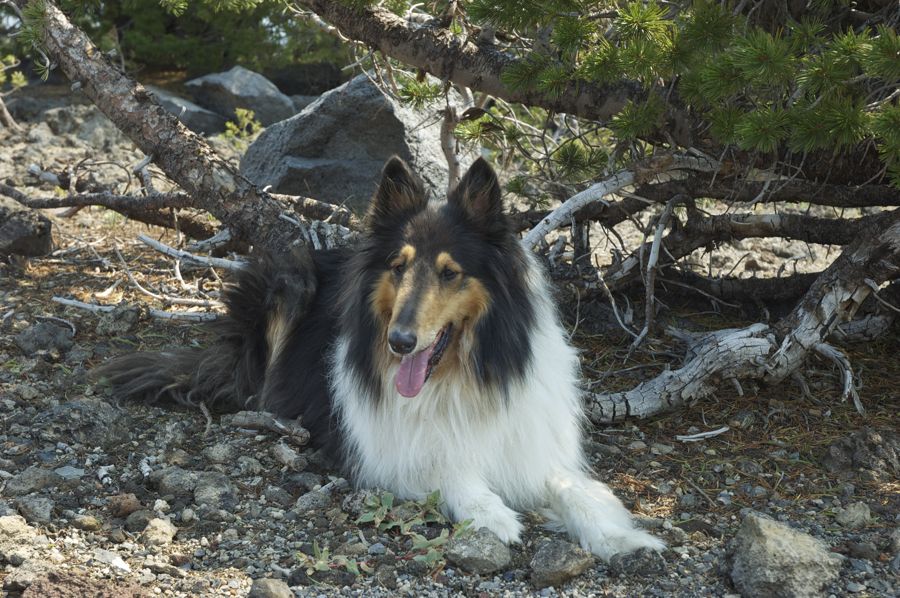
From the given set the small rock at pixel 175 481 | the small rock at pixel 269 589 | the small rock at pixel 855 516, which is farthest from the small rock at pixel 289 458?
the small rock at pixel 855 516

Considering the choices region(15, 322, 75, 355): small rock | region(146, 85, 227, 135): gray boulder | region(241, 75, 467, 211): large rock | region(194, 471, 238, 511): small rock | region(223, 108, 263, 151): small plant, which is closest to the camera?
region(194, 471, 238, 511): small rock

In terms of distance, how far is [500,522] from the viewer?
3645 mm

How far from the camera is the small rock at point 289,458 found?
4250mm

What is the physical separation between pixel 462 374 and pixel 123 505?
145cm

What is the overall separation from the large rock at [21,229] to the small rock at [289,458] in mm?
3395

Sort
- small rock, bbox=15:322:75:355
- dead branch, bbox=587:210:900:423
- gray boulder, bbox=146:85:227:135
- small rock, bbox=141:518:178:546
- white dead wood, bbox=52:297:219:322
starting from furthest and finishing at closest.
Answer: gray boulder, bbox=146:85:227:135, white dead wood, bbox=52:297:219:322, small rock, bbox=15:322:75:355, dead branch, bbox=587:210:900:423, small rock, bbox=141:518:178:546

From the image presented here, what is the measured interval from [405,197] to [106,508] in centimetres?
177

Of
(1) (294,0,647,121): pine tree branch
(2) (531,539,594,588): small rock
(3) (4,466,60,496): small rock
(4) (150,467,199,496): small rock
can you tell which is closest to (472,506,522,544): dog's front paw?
(2) (531,539,594,588): small rock

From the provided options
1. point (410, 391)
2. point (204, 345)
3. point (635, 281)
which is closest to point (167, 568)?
point (410, 391)

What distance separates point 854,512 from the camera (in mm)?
3695

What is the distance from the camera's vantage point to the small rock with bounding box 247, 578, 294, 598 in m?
A: 3.04

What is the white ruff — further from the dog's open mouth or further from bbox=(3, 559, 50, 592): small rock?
bbox=(3, 559, 50, 592): small rock

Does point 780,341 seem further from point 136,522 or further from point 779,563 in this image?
point 136,522

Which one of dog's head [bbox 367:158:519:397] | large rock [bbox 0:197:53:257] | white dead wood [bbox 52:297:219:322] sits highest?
dog's head [bbox 367:158:519:397]
